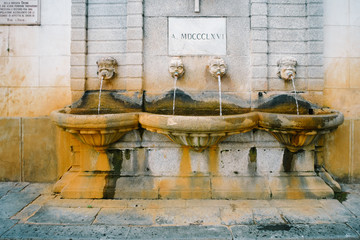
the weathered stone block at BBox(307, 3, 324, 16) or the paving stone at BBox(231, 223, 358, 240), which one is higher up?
the weathered stone block at BBox(307, 3, 324, 16)

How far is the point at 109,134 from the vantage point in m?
3.23

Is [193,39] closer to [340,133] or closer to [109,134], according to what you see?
[109,134]

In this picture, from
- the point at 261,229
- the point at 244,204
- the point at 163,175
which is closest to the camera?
the point at 261,229

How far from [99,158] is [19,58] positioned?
7.22ft

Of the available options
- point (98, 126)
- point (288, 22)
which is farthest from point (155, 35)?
point (288, 22)

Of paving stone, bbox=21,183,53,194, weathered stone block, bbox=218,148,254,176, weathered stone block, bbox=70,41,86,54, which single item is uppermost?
weathered stone block, bbox=70,41,86,54

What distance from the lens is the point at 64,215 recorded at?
293 cm

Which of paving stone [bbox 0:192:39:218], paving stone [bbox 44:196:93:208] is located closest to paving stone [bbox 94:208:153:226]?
paving stone [bbox 44:196:93:208]

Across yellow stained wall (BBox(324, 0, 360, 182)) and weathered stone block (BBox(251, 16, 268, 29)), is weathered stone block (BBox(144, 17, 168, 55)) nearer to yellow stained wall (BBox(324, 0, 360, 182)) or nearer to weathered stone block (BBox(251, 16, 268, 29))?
weathered stone block (BBox(251, 16, 268, 29))

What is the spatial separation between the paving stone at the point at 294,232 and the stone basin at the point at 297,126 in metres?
1.08

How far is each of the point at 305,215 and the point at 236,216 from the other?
0.83 metres

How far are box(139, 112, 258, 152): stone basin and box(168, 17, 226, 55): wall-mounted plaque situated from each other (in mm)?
1305

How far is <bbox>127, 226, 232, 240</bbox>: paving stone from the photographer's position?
2520 millimetres

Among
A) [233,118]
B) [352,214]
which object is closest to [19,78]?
[233,118]
